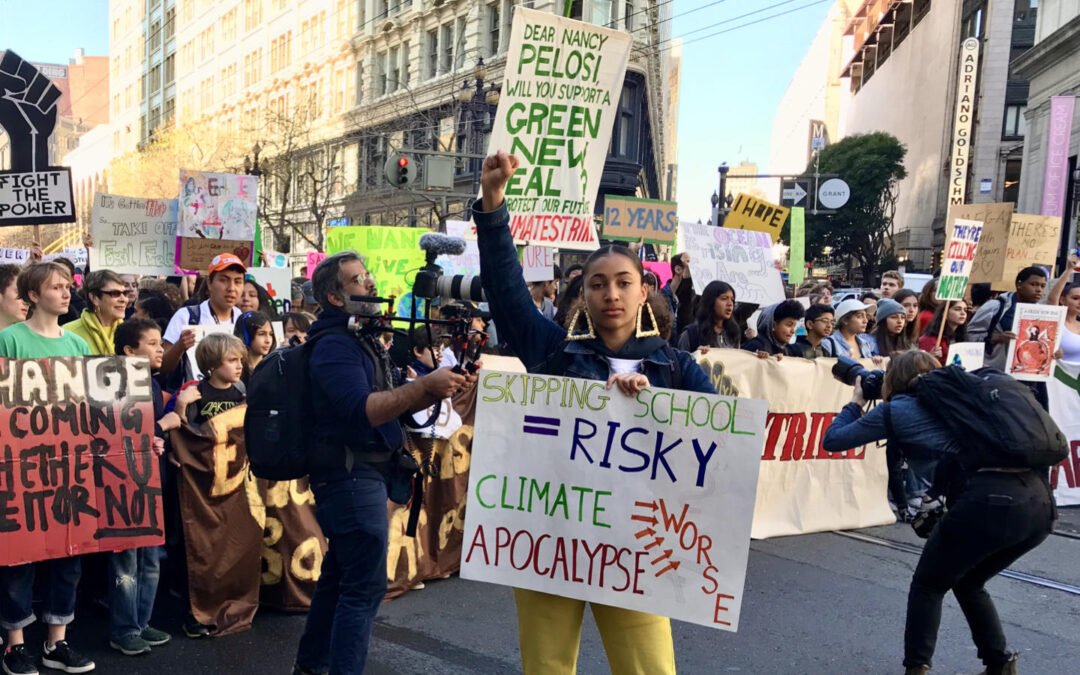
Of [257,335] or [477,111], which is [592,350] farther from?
[477,111]

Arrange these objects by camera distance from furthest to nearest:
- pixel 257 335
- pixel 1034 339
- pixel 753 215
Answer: pixel 753 215, pixel 1034 339, pixel 257 335

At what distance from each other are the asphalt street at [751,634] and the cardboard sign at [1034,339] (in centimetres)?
235

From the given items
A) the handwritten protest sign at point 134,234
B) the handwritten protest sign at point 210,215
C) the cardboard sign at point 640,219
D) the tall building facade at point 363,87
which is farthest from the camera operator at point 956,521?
the tall building facade at point 363,87

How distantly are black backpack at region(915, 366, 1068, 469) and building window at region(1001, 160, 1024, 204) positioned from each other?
47.9 m

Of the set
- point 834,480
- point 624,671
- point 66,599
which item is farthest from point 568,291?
point 834,480

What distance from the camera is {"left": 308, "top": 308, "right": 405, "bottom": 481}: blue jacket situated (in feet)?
10.6

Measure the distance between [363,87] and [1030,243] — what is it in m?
33.1

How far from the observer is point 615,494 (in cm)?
283

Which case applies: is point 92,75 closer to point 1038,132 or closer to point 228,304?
point 1038,132

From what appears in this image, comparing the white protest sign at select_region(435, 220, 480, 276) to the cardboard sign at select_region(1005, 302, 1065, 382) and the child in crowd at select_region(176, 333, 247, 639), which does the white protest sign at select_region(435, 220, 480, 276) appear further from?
the cardboard sign at select_region(1005, 302, 1065, 382)

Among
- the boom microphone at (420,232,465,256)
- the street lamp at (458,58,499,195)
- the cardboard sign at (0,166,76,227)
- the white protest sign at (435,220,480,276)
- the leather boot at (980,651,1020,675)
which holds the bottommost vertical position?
the leather boot at (980,651,1020,675)

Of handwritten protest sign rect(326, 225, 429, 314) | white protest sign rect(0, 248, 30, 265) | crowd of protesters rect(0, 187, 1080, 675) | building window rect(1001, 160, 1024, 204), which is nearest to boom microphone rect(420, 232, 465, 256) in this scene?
crowd of protesters rect(0, 187, 1080, 675)

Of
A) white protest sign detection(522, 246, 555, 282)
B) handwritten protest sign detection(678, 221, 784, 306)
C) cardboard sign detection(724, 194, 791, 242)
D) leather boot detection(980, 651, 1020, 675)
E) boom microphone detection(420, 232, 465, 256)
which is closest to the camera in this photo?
boom microphone detection(420, 232, 465, 256)

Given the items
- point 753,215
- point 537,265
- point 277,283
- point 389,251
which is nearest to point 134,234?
point 277,283
